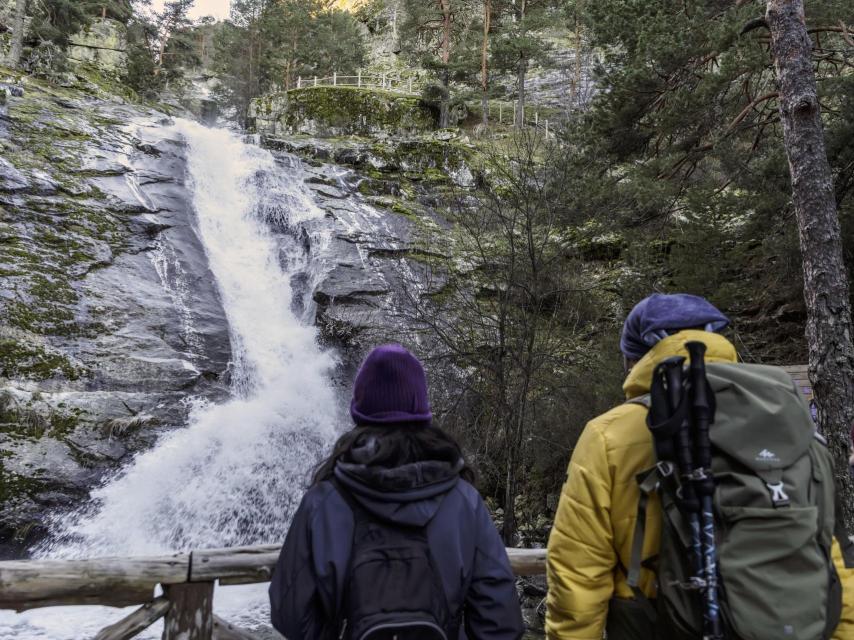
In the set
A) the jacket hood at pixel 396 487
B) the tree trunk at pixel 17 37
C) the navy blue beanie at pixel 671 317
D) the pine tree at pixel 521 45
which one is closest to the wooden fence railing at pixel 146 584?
the jacket hood at pixel 396 487

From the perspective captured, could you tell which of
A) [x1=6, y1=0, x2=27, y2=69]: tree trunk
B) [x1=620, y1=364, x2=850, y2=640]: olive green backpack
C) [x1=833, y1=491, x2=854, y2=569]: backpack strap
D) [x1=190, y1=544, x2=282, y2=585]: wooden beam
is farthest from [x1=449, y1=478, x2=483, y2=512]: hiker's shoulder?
[x1=6, y1=0, x2=27, y2=69]: tree trunk

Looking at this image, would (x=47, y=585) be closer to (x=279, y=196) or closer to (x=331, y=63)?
(x=279, y=196)

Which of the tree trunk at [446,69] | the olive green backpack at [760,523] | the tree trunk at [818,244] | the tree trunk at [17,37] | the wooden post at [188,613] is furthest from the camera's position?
the tree trunk at [446,69]

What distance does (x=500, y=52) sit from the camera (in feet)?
79.4

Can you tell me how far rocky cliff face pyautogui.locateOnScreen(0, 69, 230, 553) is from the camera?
8.10 metres

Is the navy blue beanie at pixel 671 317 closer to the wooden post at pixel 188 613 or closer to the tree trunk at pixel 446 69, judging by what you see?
the wooden post at pixel 188 613

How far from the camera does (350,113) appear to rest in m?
23.7

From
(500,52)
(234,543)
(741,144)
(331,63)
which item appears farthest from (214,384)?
(331,63)

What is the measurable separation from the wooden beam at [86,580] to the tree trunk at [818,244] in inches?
211

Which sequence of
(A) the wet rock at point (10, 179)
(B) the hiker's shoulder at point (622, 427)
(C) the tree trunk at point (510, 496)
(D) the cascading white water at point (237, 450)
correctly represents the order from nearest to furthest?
1. (B) the hiker's shoulder at point (622, 427)
2. (C) the tree trunk at point (510, 496)
3. (D) the cascading white water at point (237, 450)
4. (A) the wet rock at point (10, 179)

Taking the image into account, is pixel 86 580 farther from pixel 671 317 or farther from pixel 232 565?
pixel 671 317

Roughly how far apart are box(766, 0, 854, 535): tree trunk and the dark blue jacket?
477cm

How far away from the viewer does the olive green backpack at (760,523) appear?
141 centimetres

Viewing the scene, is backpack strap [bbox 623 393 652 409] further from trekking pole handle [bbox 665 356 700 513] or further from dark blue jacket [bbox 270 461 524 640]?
dark blue jacket [bbox 270 461 524 640]
